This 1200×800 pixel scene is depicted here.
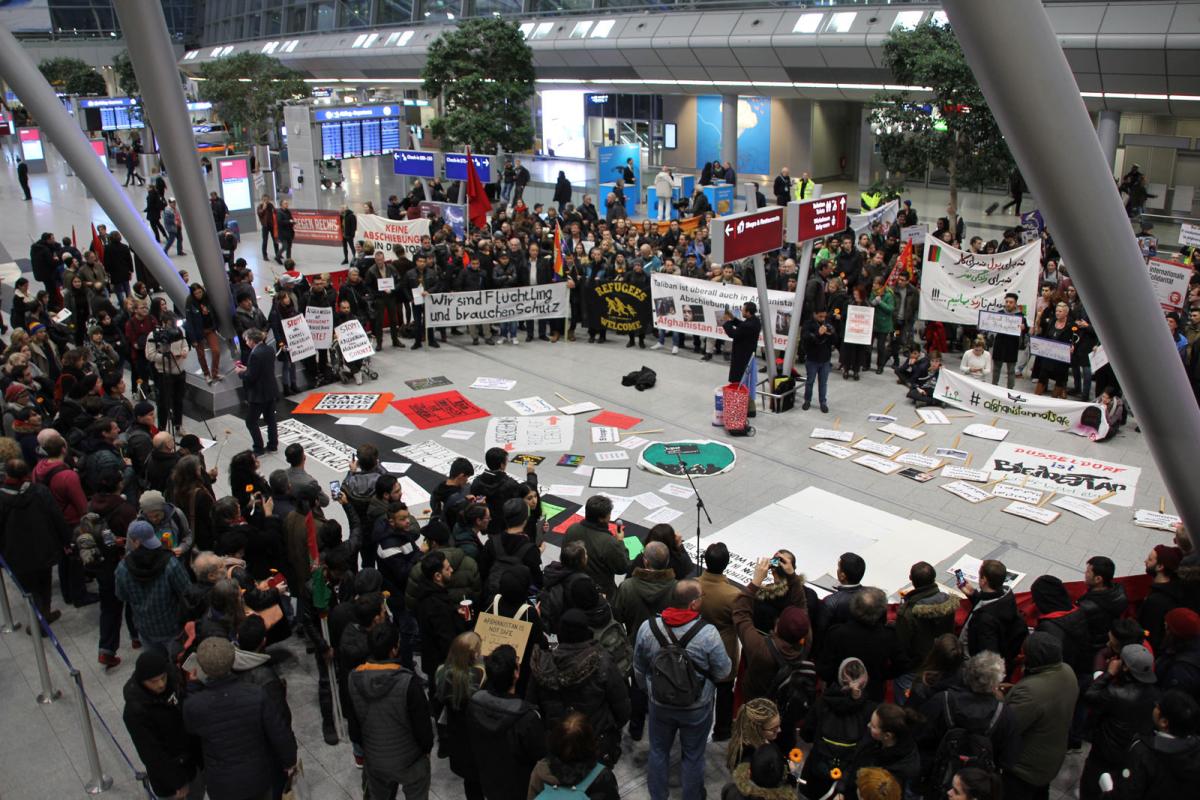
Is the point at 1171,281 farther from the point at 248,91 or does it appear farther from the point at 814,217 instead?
the point at 248,91

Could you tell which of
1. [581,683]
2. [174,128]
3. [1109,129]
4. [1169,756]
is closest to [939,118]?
[1109,129]

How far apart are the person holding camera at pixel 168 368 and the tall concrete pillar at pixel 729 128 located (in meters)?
29.3

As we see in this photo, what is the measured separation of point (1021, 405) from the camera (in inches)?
532

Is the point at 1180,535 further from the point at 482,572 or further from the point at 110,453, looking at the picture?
the point at 110,453

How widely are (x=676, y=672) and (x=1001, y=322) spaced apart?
424 inches

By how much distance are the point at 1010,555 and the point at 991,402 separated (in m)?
4.16

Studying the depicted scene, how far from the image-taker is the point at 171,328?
44.0 ft

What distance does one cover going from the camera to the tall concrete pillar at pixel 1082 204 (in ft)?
16.9

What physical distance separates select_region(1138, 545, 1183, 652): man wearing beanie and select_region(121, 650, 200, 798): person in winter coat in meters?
6.66

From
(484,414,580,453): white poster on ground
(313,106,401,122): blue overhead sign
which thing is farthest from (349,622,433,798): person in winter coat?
(313,106,401,122): blue overhead sign

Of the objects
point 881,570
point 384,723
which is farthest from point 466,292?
point 384,723

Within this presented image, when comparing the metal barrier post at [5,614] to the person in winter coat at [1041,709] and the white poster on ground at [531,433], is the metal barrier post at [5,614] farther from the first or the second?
the person in winter coat at [1041,709]

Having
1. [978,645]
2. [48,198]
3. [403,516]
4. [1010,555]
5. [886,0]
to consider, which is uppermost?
[886,0]

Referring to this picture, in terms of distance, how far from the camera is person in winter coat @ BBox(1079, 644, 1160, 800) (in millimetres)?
5836
